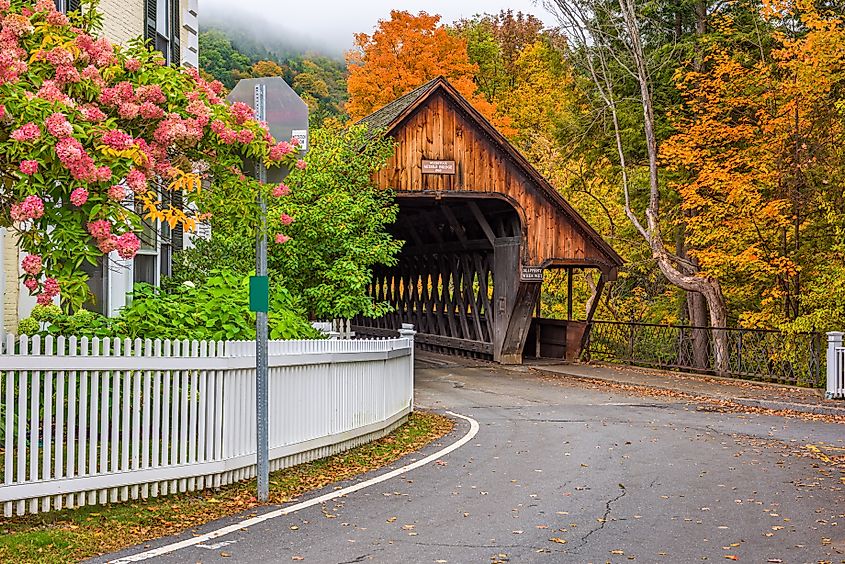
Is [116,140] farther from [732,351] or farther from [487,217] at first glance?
[487,217]

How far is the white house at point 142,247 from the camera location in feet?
45.4

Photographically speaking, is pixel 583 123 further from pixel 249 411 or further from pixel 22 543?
pixel 22 543

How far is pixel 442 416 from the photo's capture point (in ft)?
56.9

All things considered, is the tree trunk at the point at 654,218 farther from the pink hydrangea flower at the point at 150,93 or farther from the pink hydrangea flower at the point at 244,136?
the pink hydrangea flower at the point at 150,93

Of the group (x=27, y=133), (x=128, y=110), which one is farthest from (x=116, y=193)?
(x=128, y=110)

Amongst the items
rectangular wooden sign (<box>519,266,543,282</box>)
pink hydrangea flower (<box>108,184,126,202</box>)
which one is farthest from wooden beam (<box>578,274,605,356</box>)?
pink hydrangea flower (<box>108,184,126,202</box>)

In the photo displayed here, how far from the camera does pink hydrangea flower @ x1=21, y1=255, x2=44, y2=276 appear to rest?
7.27m

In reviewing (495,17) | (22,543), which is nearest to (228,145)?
(22,543)

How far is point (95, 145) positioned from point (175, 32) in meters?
14.3

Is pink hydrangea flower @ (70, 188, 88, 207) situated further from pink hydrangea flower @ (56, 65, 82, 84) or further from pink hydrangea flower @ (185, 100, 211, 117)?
pink hydrangea flower @ (185, 100, 211, 117)

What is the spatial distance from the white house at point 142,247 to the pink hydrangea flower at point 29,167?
3854 millimetres

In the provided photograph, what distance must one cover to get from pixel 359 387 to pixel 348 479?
7.70 ft

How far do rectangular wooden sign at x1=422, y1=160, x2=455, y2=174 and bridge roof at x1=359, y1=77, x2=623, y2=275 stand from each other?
119 mm

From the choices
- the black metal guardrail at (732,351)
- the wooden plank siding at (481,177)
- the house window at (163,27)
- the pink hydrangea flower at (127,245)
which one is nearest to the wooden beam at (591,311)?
the wooden plank siding at (481,177)
